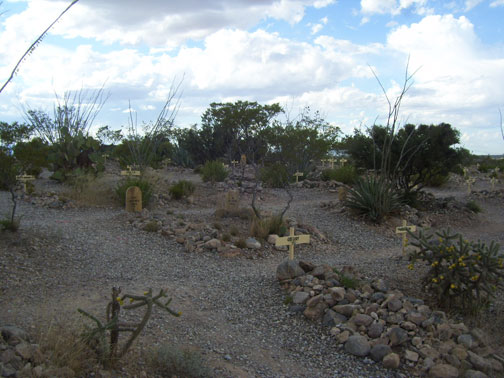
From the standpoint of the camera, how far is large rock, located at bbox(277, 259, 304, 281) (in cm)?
616

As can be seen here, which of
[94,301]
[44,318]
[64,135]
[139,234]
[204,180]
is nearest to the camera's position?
[44,318]

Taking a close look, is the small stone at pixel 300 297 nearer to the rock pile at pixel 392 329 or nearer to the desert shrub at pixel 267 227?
the rock pile at pixel 392 329

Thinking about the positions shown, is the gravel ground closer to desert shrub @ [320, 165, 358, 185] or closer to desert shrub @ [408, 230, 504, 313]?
desert shrub @ [408, 230, 504, 313]

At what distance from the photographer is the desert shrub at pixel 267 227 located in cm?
894

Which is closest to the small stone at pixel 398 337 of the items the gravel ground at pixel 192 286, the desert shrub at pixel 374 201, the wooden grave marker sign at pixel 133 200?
the gravel ground at pixel 192 286

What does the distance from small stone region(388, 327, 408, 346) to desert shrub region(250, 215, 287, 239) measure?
4.47m

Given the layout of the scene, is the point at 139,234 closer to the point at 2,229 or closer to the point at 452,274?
the point at 2,229

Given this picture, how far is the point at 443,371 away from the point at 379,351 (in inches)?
23.2

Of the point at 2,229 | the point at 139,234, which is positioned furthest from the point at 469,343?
the point at 2,229

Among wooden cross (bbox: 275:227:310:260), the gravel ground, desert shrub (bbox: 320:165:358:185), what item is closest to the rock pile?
the gravel ground

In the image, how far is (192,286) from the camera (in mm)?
6195

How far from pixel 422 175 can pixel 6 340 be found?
12670mm

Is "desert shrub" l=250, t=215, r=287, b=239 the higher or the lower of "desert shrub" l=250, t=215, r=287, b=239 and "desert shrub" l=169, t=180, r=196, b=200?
the lower

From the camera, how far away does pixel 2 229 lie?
24.7 feet
